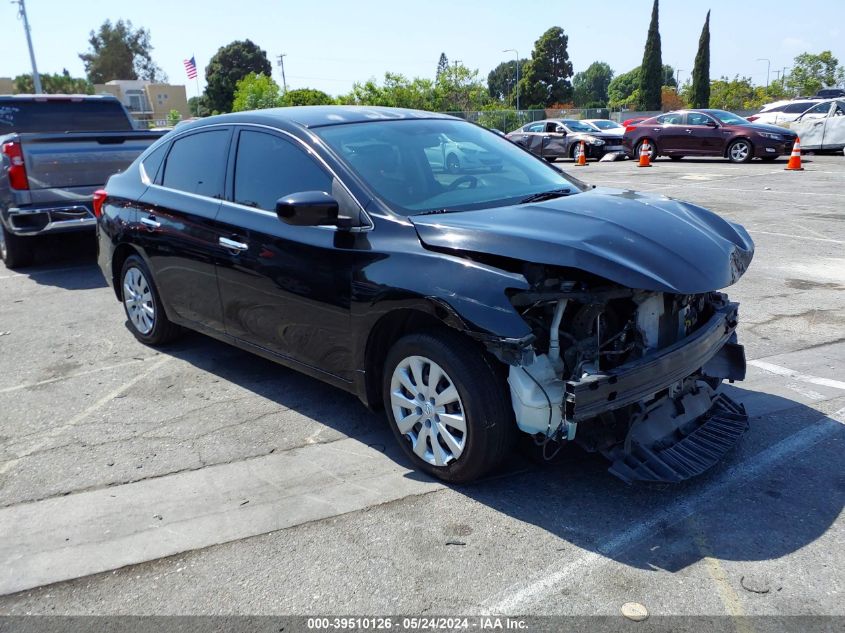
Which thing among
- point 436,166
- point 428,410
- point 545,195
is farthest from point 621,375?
point 436,166

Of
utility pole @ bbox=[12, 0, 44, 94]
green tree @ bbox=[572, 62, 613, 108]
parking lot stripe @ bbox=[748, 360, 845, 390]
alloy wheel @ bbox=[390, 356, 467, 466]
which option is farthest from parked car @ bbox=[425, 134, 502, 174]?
green tree @ bbox=[572, 62, 613, 108]

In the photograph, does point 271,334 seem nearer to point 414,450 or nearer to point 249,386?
point 249,386

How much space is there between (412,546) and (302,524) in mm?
541

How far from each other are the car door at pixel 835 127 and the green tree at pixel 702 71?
4273 centimetres

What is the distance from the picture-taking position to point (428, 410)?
3.62 metres

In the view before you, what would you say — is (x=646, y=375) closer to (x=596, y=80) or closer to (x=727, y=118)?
(x=727, y=118)

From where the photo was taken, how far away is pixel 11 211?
8.23 metres

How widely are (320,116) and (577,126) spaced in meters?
21.5

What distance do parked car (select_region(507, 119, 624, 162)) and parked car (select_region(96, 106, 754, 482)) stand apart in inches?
777

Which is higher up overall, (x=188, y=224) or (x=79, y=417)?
(x=188, y=224)

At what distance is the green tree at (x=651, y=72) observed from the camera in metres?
61.6

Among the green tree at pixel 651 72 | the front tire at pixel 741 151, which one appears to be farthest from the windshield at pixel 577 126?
the green tree at pixel 651 72

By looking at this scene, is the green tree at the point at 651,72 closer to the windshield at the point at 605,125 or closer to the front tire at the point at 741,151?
the windshield at the point at 605,125

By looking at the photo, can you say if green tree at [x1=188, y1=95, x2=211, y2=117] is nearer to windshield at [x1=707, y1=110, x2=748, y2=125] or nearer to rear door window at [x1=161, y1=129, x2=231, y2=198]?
windshield at [x1=707, y1=110, x2=748, y2=125]
